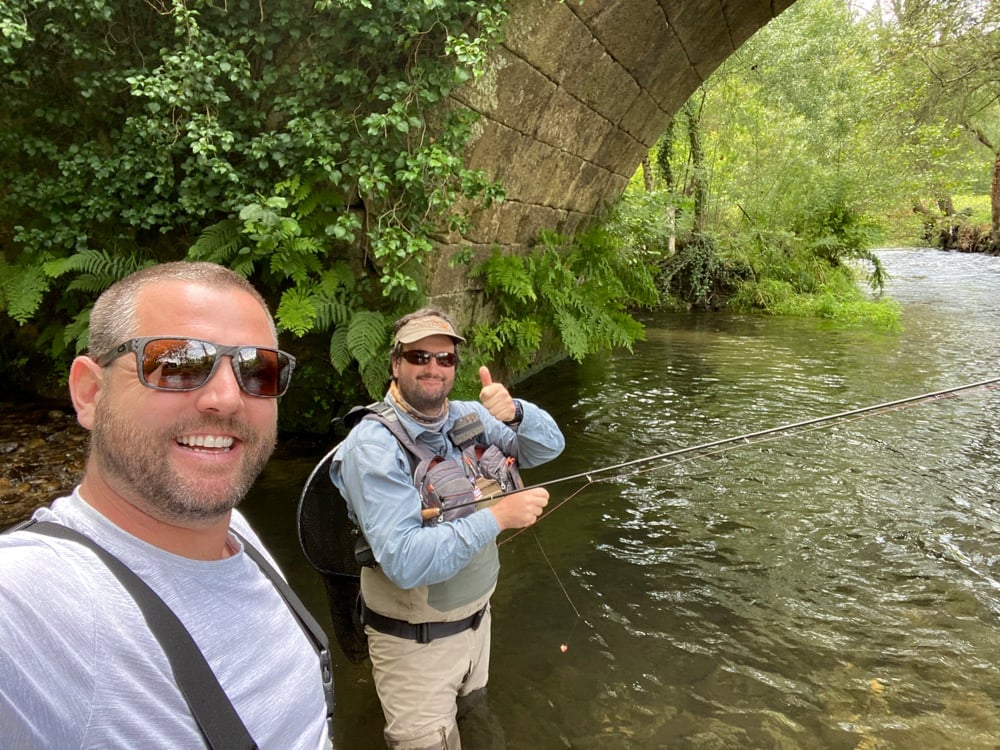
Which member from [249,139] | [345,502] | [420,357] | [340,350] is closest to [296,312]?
[340,350]

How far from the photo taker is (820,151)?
53.6 feet

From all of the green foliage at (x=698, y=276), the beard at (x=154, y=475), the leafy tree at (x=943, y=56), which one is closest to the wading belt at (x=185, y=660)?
the beard at (x=154, y=475)

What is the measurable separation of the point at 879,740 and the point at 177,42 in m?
6.52

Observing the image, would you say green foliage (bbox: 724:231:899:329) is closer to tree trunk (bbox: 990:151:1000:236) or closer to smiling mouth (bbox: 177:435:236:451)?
tree trunk (bbox: 990:151:1000:236)

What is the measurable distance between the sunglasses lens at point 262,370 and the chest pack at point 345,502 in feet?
3.46

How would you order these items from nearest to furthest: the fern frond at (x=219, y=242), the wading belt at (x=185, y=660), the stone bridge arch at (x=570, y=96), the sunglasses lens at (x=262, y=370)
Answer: the wading belt at (x=185, y=660) < the sunglasses lens at (x=262, y=370) < the fern frond at (x=219, y=242) < the stone bridge arch at (x=570, y=96)

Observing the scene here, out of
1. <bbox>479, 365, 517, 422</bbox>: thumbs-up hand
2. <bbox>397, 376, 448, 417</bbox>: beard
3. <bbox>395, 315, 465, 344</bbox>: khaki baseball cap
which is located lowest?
<bbox>479, 365, 517, 422</bbox>: thumbs-up hand

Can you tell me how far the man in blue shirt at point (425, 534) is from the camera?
7.41 feet

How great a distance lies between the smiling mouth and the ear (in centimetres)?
18

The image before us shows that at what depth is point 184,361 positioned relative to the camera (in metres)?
1.22

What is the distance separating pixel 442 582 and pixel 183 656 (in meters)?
1.52

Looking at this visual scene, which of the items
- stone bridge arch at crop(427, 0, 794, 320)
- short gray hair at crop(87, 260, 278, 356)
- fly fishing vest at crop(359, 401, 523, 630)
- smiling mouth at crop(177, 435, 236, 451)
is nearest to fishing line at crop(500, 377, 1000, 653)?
fly fishing vest at crop(359, 401, 523, 630)

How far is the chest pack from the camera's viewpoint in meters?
2.47

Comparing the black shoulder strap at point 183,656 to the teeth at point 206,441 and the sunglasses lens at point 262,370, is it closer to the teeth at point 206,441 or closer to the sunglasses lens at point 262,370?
the teeth at point 206,441
